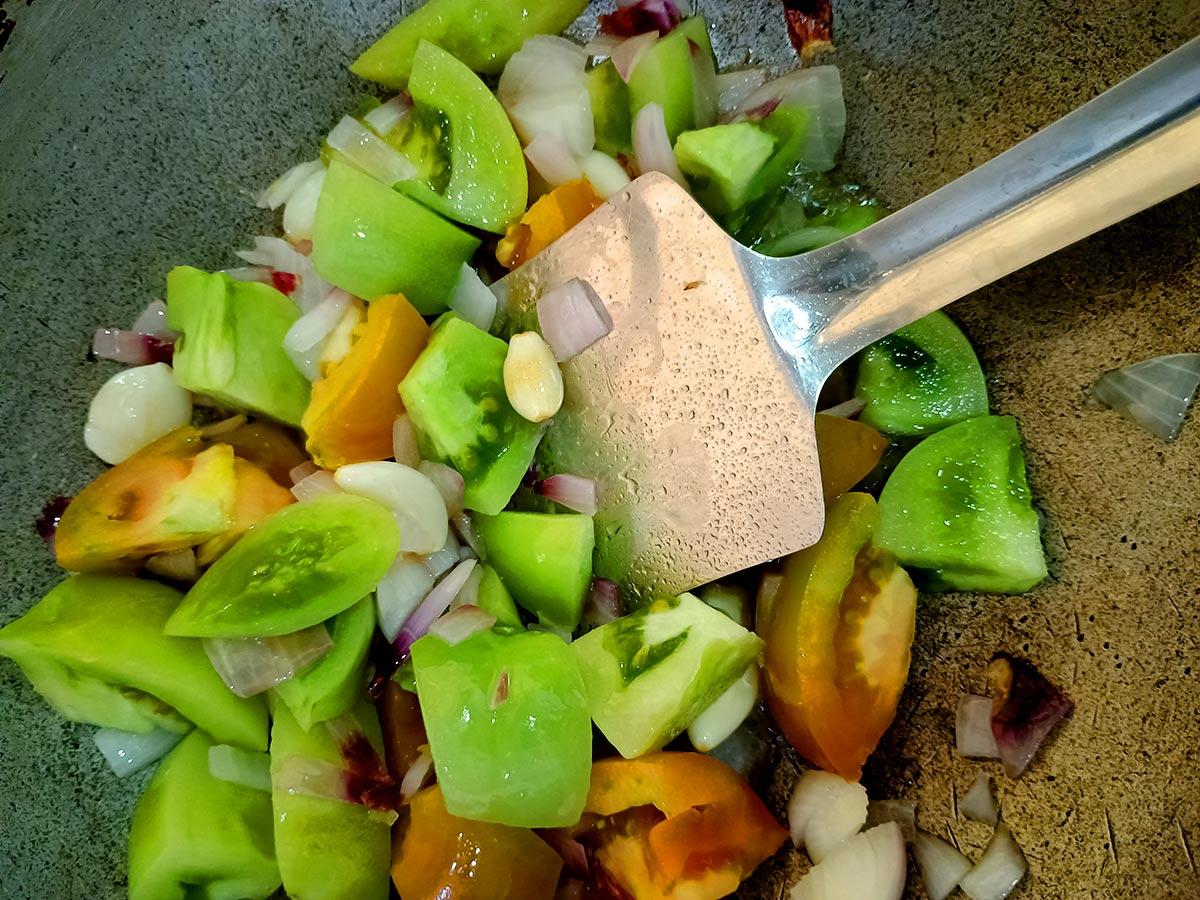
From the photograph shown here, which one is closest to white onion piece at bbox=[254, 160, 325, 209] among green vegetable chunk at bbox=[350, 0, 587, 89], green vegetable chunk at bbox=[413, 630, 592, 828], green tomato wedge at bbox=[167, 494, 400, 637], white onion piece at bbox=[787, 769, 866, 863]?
green vegetable chunk at bbox=[350, 0, 587, 89]

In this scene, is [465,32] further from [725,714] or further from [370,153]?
[725,714]

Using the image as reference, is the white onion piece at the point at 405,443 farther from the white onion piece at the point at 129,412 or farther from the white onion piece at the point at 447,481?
the white onion piece at the point at 129,412

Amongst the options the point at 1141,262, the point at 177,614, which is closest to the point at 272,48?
the point at 177,614

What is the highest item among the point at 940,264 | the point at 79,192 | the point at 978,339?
the point at 79,192

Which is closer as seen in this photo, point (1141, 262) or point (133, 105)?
point (1141, 262)

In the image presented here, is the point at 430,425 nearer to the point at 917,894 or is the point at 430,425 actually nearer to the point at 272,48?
the point at 272,48

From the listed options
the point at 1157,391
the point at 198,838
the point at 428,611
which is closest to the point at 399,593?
the point at 428,611
